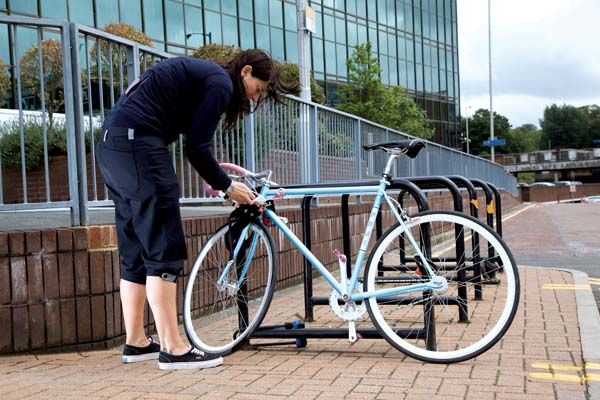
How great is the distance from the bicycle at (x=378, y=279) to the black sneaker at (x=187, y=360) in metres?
0.21

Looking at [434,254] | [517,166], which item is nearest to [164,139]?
[434,254]

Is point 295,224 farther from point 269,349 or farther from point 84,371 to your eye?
point 84,371

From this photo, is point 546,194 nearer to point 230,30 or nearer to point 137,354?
point 230,30

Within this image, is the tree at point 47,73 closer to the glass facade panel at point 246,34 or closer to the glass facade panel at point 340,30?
the glass facade panel at point 246,34

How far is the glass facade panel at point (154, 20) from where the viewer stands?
78.1ft

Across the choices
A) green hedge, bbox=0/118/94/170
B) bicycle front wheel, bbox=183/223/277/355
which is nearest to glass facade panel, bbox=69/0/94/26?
green hedge, bbox=0/118/94/170

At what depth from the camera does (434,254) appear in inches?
175

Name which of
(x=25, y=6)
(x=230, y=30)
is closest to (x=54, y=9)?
(x=25, y=6)

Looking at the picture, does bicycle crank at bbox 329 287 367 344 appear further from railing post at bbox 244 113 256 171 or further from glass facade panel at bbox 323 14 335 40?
glass facade panel at bbox 323 14 335 40

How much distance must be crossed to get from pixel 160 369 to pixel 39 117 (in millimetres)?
1801

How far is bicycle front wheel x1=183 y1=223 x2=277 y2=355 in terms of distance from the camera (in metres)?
4.06

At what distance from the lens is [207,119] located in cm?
348

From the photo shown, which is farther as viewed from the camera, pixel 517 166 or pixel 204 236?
pixel 517 166

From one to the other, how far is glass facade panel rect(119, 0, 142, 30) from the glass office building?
0.03 meters
